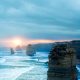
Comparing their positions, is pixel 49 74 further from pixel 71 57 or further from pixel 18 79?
pixel 18 79

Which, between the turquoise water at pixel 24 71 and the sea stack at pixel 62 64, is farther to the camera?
the turquoise water at pixel 24 71

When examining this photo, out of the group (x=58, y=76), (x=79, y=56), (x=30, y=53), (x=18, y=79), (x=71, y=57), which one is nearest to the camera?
(x=58, y=76)

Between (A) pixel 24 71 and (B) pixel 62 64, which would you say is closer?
(B) pixel 62 64

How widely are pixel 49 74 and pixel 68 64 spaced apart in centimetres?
118

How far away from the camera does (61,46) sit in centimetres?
1623

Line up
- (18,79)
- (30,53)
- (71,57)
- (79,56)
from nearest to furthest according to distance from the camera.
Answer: (71,57) < (18,79) < (79,56) < (30,53)

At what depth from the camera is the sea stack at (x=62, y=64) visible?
1481 cm

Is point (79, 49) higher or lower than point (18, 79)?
higher

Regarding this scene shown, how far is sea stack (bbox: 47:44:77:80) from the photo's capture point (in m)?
14.8

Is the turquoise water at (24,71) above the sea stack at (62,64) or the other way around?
the other way around

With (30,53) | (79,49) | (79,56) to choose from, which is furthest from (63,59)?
(30,53)

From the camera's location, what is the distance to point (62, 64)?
15289 millimetres

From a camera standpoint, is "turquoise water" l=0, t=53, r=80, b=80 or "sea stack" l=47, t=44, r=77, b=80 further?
→ "turquoise water" l=0, t=53, r=80, b=80

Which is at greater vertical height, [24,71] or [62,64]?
[62,64]
